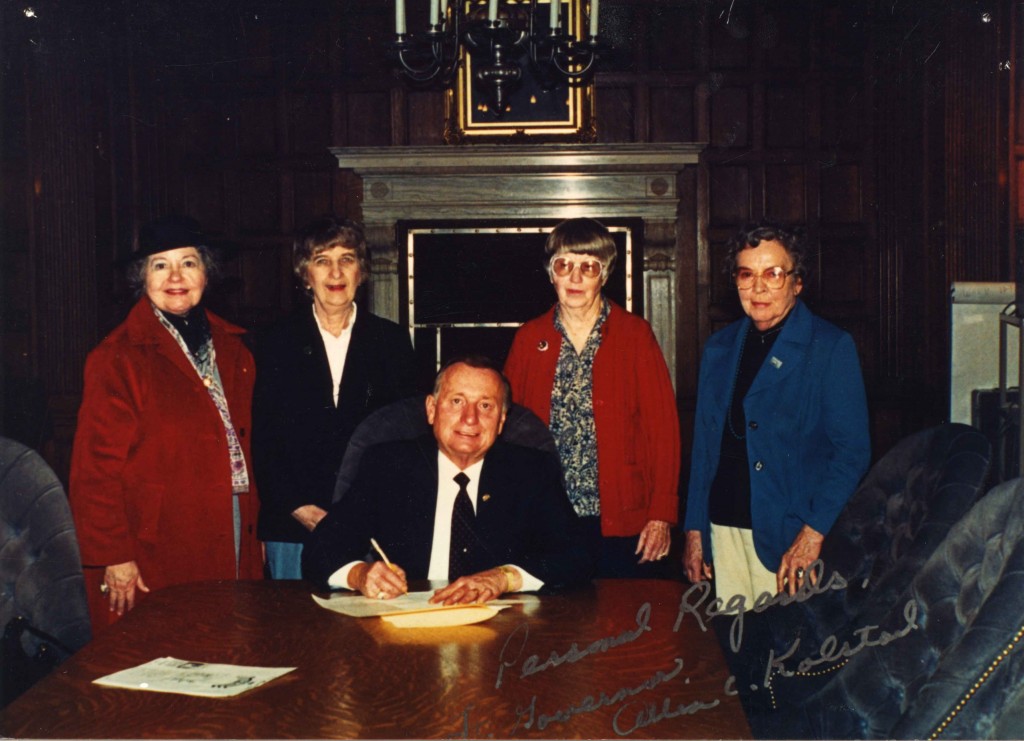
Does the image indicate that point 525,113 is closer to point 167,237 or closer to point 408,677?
point 167,237

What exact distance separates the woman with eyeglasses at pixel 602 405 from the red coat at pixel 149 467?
0.89 meters

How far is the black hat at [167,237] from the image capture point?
303 centimetres

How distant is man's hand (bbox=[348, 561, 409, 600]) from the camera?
7.19 ft

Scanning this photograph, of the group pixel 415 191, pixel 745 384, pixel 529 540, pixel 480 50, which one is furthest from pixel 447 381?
pixel 415 191

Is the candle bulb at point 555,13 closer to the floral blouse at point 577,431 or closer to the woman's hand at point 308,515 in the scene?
the floral blouse at point 577,431

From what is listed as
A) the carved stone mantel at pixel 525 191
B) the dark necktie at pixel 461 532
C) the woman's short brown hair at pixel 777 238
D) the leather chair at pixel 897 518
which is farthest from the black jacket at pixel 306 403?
the carved stone mantel at pixel 525 191

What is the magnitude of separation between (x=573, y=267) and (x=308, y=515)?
1.02 meters

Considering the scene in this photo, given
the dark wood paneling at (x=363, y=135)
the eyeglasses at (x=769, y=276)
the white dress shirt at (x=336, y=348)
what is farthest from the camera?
the dark wood paneling at (x=363, y=135)

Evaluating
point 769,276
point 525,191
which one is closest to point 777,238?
point 769,276

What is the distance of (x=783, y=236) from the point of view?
112 inches

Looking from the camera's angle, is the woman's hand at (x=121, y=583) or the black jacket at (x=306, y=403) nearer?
the woman's hand at (x=121, y=583)

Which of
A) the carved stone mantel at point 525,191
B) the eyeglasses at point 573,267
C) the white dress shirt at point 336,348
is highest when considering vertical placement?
the carved stone mantel at point 525,191
